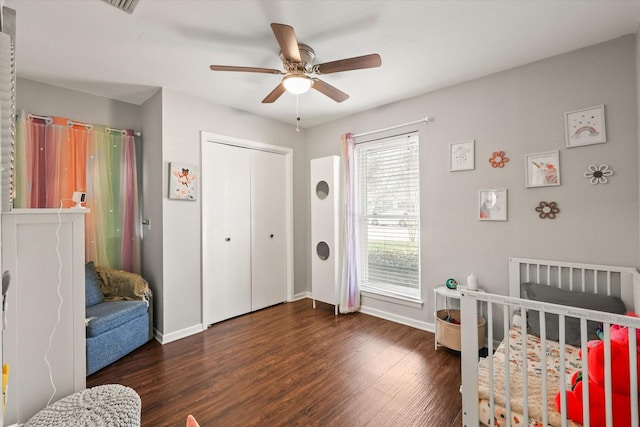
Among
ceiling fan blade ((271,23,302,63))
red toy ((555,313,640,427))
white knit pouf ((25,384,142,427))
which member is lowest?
white knit pouf ((25,384,142,427))

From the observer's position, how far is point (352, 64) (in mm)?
1858

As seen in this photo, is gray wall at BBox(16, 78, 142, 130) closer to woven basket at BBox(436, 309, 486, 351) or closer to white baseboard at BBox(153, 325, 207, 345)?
white baseboard at BBox(153, 325, 207, 345)

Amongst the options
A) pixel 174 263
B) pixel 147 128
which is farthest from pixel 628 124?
pixel 147 128

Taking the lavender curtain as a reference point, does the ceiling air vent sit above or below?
above

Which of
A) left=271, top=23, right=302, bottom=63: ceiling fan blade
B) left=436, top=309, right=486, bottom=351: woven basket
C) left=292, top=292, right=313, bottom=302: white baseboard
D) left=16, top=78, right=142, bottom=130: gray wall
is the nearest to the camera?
left=271, top=23, right=302, bottom=63: ceiling fan blade

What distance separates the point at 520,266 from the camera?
2.41m

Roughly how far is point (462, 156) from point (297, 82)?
1745 millimetres

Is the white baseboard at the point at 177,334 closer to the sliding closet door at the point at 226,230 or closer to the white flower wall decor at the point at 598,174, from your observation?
the sliding closet door at the point at 226,230

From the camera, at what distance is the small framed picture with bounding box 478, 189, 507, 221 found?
98.1 inches

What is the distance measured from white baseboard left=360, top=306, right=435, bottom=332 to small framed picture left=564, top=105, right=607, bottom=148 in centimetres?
208

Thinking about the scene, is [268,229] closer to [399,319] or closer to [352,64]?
[399,319]

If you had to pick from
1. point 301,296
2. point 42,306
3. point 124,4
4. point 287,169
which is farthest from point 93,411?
point 287,169

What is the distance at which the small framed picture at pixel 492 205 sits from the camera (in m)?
2.49

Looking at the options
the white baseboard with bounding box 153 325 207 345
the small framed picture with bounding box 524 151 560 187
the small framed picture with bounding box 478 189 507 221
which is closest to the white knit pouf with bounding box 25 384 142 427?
the white baseboard with bounding box 153 325 207 345
